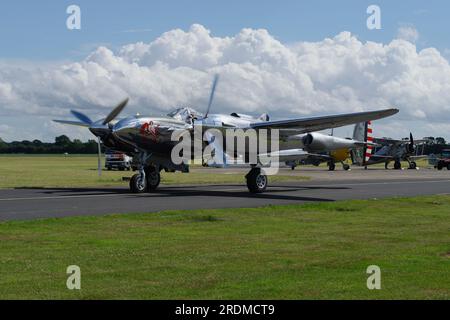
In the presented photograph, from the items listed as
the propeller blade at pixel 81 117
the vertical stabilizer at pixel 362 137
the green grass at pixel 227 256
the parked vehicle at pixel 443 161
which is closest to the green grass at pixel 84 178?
the propeller blade at pixel 81 117

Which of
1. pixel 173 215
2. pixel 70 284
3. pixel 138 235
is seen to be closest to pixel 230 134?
pixel 173 215

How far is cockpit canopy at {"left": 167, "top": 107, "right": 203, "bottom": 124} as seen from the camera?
26.5 metres

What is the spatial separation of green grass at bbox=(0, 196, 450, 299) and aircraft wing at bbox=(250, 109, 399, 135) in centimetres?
847

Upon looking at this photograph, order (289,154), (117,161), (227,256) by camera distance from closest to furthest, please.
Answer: (227,256) → (289,154) → (117,161)

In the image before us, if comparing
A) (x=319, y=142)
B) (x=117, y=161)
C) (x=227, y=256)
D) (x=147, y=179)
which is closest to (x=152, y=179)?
(x=147, y=179)

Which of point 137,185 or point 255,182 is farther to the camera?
point 255,182

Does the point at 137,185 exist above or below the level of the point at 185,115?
below

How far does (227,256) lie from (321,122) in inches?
681

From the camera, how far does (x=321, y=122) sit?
27.0 meters

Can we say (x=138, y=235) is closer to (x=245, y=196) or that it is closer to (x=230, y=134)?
(x=245, y=196)

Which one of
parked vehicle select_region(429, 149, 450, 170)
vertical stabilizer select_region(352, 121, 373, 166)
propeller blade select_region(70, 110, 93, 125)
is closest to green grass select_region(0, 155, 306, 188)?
propeller blade select_region(70, 110, 93, 125)

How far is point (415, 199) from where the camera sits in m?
23.5

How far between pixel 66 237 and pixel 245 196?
515 inches

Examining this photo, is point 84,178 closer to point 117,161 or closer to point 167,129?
point 167,129
